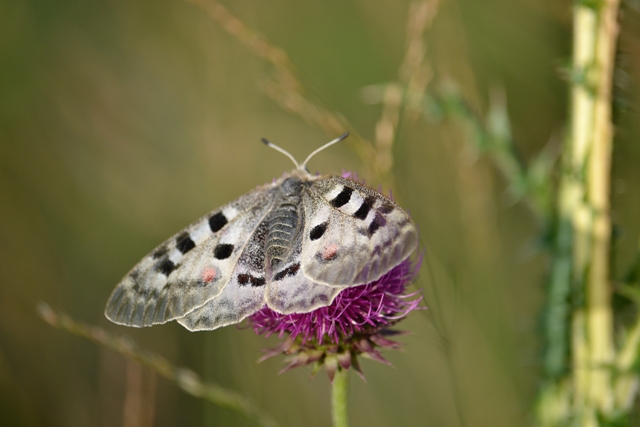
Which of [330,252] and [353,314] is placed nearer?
[330,252]

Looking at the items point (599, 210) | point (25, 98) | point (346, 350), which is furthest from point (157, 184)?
point (599, 210)

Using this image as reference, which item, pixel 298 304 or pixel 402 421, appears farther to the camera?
pixel 402 421

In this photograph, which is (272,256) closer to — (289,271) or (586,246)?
(289,271)

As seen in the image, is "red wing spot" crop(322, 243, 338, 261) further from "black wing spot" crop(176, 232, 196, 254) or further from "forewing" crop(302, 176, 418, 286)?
"black wing spot" crop(176, 232, 196, 254)

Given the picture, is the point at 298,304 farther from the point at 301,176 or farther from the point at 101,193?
the point at 101,193

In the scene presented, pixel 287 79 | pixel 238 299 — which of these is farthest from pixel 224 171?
pixel 238 299

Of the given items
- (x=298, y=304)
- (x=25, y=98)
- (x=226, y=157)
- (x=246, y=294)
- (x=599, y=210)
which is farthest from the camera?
(x=25, y=98)
